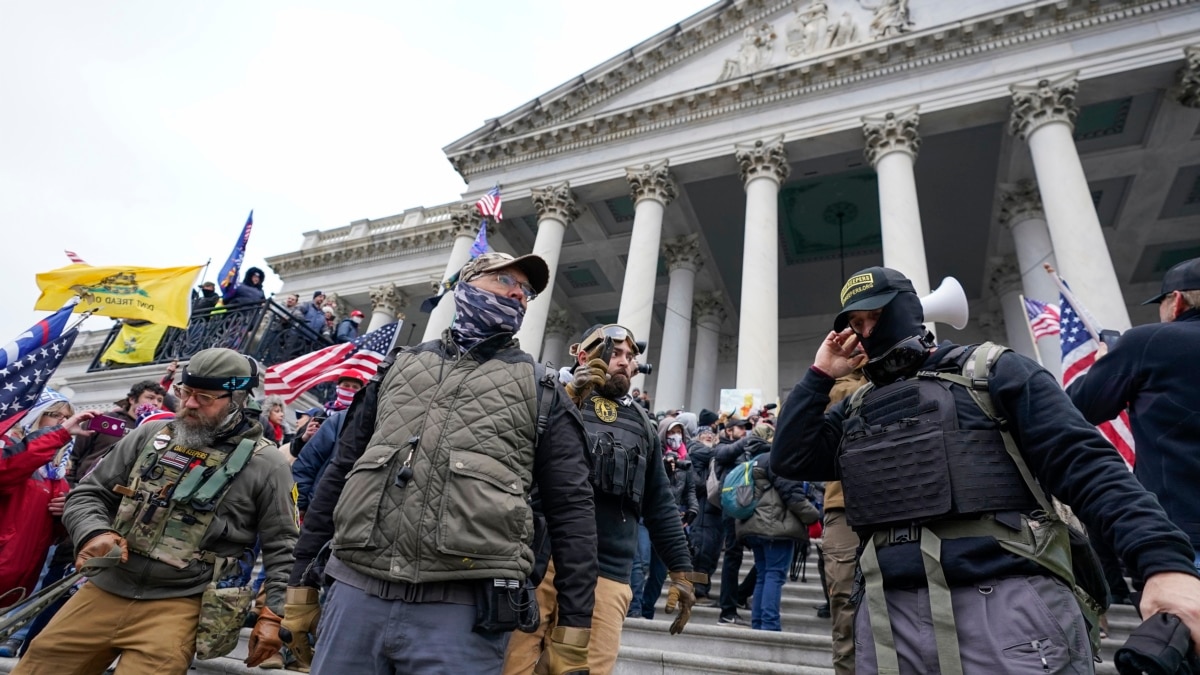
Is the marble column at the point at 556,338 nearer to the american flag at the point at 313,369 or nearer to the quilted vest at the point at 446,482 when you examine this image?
the american flag at the point at 313,369

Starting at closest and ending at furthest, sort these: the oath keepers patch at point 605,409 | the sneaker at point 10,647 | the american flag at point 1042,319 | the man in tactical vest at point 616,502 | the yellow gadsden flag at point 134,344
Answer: the man in tactical vest at point 616,502, the oath keepers patch at point 605,409, the sneaker at point 10,647, the american flag at point 1042,319, the yellow gadsden flag at point 134,344

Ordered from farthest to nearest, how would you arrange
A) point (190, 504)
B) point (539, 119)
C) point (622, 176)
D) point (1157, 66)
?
point (539, 119)
point (622, 176)
point (1157, 66)
point (190, 504)

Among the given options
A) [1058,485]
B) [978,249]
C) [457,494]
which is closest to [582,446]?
[457,494]

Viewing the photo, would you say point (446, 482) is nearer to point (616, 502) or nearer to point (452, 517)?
point (452, 517)

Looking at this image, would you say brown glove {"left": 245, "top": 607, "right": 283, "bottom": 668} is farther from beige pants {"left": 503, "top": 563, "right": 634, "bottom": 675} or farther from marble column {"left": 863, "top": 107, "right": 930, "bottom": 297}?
marble column {"left": 863, "top": 107, "right": 930, "bottom": 297}

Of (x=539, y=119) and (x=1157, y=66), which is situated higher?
(x=539, y=119)

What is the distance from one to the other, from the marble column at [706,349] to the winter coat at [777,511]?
43.5 feet

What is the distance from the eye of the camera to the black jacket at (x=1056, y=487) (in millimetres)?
1468

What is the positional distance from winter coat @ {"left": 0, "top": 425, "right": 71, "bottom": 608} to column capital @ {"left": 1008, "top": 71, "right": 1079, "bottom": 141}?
16.4 metres

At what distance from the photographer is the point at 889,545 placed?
6.20ft

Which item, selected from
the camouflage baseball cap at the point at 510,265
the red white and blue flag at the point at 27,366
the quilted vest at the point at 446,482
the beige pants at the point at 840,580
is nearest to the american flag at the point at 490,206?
the red white and blue flag at the point at 27,366

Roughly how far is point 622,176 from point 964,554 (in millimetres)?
16298

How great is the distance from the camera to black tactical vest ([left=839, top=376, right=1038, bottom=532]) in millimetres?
1771

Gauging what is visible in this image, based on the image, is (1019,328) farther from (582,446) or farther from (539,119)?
(582,446)
